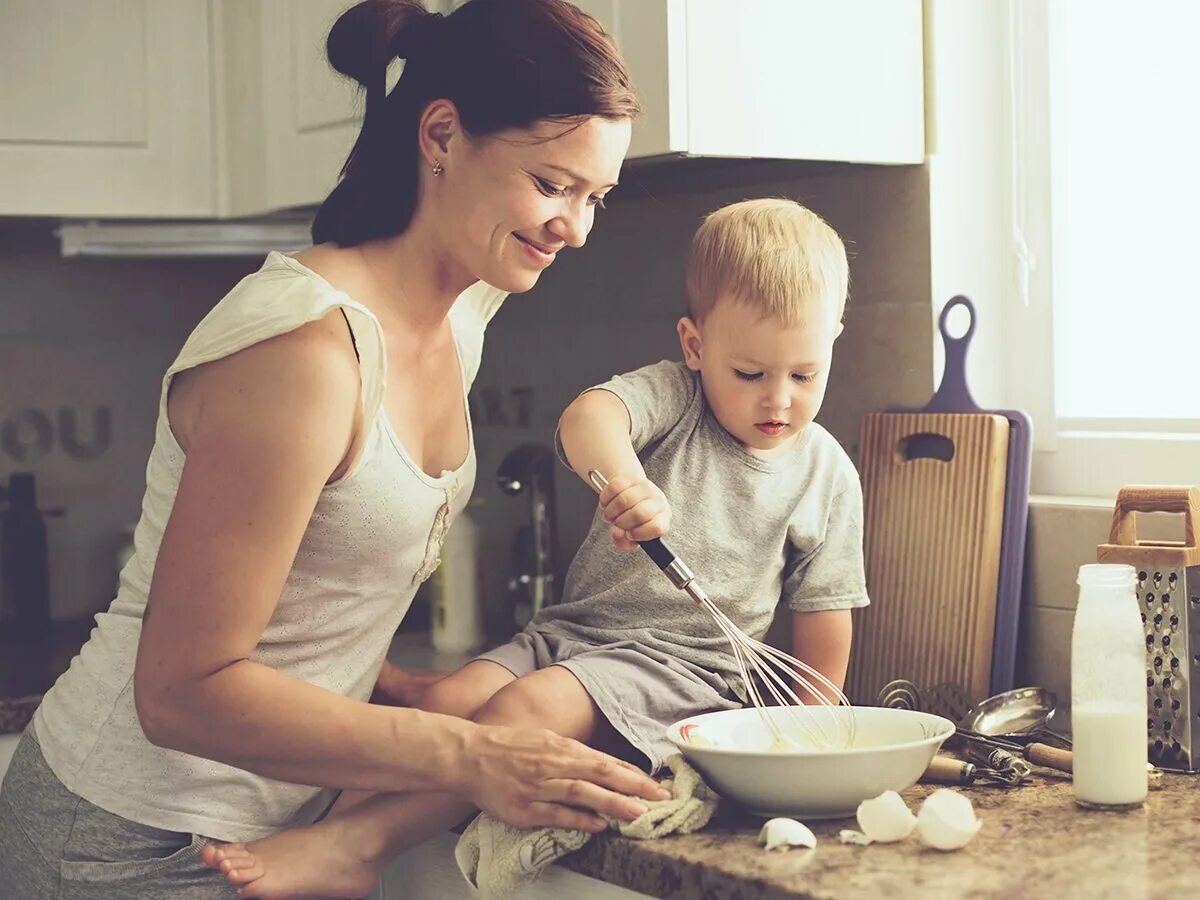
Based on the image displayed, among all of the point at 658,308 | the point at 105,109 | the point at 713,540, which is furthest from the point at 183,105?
the point at 713,540

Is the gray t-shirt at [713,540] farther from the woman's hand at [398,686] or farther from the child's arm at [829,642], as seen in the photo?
the woman's hand at [398,686]

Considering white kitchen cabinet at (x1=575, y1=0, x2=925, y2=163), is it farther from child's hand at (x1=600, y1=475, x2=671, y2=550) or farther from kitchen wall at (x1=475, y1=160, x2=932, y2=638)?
child's hand at (x1=600, y1=475, x2=671, y2=550)

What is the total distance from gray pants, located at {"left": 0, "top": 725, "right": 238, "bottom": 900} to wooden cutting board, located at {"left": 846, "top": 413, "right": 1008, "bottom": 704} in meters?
0.71

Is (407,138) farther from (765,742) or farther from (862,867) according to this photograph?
(862,867)

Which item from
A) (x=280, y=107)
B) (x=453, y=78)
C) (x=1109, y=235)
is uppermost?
(x=280, y=107)

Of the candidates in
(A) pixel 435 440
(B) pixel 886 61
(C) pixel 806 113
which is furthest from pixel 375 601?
(B) pixel 886 61

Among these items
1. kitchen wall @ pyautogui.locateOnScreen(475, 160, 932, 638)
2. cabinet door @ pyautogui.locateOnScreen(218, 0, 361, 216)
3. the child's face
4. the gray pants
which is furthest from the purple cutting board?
cabinet door @ pyautogui.locateOnScreen(218, 0, 361, 216)

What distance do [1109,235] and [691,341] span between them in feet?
1.71

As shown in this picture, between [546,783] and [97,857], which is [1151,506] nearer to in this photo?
[546,783]

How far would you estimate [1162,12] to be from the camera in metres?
1.57

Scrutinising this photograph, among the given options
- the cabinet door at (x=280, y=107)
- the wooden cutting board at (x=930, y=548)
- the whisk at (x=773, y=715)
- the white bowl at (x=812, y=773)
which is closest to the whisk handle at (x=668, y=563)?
the whisk at (x=773, y=715)

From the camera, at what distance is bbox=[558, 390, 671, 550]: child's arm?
122 centimetres

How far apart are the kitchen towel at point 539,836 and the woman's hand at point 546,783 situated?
12 millimetres

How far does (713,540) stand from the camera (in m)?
1.41
